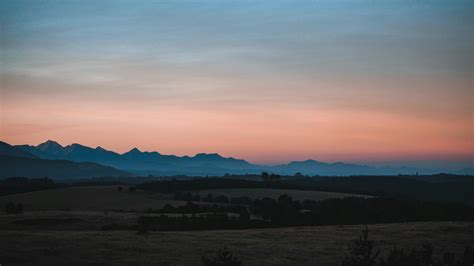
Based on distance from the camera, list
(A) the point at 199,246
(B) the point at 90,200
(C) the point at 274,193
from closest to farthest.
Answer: (A) the point at 199,246
(B) the point at 90,200
(C) the point at 274,193

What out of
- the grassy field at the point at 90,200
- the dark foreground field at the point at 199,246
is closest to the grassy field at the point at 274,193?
the grassy field at the point at 90,200

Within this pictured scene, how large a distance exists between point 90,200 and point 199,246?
10087 centimetres

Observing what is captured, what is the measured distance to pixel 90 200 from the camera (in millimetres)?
138375

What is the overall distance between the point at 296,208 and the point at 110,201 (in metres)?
55.6

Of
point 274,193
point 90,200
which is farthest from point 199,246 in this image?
point 274,193

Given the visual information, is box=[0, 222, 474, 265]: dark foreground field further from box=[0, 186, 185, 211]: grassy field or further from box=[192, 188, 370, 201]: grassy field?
box=[192, 188, 370, 201]: grassy field

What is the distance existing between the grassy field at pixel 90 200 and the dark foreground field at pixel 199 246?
63.1 m

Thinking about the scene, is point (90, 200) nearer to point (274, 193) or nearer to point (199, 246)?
point (274, 193)

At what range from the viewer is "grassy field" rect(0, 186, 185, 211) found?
398 feet

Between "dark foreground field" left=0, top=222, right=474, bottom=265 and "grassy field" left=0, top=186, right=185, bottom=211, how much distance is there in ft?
207

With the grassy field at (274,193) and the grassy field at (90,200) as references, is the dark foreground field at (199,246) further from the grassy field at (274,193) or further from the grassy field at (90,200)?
the grassy field at (274,193)

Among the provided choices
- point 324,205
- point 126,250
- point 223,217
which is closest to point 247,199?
point 324,205

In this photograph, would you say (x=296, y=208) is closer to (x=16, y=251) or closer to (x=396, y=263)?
(x=16, y=251)

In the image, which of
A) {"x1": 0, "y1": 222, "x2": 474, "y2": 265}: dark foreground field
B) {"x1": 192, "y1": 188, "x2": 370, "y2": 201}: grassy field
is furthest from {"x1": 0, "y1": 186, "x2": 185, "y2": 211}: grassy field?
{"x1": 0, "y1": 222, "x2": 474, "y2": 265}: dark foreground field
